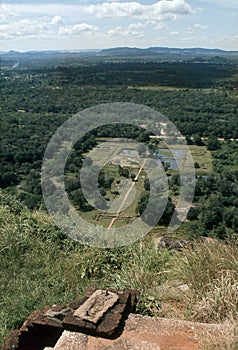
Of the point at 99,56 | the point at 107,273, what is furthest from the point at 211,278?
the point at 99,56

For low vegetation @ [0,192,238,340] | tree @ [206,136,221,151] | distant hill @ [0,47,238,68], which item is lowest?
tree @ [206,136,221,151]

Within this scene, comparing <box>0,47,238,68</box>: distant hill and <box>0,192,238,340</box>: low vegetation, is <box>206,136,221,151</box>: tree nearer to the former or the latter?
<box>0,192,238,340</box>: low vegetation

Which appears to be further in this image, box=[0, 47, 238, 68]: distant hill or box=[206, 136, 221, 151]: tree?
box=[0, 47, 238, 68]: distant hill

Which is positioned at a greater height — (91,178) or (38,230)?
(38,230)

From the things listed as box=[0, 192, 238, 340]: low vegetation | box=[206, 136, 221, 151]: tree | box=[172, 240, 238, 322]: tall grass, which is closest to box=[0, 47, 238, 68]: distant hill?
box=[206, 136, 221, 151]: tree

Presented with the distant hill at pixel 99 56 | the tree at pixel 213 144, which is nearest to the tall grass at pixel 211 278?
the tree at pixel 213 144

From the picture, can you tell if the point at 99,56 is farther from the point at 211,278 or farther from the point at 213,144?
the point at 211,278

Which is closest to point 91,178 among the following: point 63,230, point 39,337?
point 63,230

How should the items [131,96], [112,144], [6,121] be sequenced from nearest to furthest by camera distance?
[112,144], [6,121], [131,96]

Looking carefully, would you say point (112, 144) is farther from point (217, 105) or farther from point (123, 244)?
point (217, 105)

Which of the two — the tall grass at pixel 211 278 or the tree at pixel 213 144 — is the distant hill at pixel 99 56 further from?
the tall grass at pixel 211 278

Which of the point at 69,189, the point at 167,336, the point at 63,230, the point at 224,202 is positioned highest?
the point at 167,336
